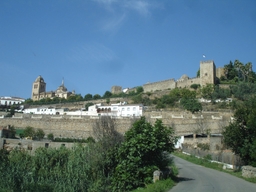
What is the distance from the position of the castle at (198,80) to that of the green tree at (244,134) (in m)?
48.2

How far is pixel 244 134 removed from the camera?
18.7 metres

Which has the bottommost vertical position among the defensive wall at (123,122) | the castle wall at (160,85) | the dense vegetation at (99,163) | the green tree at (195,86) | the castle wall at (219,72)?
the dense vegetation at (99,163)

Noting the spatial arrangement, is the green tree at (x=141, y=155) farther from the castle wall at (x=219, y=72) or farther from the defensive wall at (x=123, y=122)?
the castle wall at (x=219, y=72)

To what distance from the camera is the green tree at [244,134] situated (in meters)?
17.7

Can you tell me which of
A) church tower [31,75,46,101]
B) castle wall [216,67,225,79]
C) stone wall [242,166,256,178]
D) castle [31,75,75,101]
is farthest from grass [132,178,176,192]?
church tower [31,75,46,101]

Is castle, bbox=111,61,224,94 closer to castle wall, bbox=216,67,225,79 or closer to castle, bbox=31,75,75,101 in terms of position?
castle wall, bbox=216,67,225,79

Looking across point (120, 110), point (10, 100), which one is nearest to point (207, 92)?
point (120, 110)

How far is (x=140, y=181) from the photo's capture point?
44.0ft

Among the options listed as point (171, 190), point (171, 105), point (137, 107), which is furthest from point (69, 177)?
point (171, 105)

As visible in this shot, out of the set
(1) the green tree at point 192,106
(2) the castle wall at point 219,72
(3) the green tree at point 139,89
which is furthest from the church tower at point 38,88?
(1) the green tree at point 192,106

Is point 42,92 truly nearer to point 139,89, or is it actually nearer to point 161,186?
point 139,89

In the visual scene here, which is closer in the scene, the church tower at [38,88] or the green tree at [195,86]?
the green tree at [195,86]

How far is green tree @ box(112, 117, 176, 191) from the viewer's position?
1352 centimetres

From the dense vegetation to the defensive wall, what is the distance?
20654 millimetres
